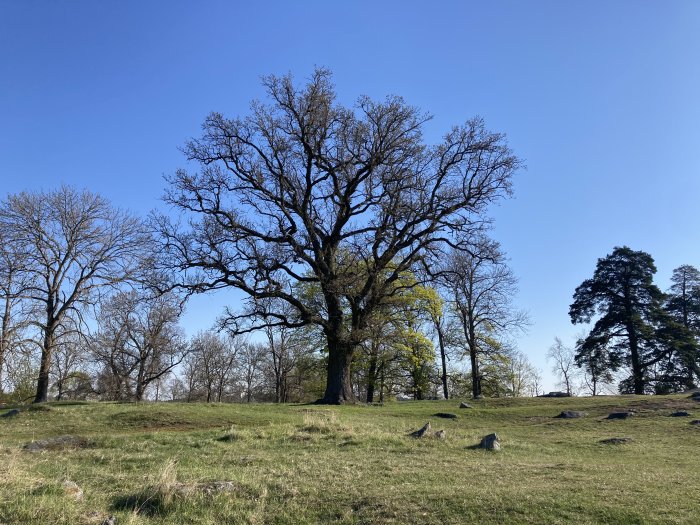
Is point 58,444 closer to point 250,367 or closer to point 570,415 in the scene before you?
point 570,415

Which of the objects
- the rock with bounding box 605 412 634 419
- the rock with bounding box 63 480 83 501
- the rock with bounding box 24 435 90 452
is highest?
the rock with bounding box 605 412 634 419

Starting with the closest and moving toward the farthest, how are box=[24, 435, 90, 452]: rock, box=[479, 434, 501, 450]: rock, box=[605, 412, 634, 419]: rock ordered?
1. box=[479, 434, 501, 450]: rock
2. box=[24, 435, 90, 452]: rock
3. box=[605, 412, 634, 419]: rock

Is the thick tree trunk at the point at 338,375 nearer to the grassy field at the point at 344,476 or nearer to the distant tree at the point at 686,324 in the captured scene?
the grassy field at the point at 344,476

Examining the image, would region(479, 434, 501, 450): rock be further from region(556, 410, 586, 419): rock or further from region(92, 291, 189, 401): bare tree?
region(92, 291, 189, 401): bare tree

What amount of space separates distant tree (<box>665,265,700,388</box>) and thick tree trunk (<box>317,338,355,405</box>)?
28.1 m

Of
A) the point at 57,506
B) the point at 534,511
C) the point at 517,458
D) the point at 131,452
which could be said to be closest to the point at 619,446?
the point at 517,458

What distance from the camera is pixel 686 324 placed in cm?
4450

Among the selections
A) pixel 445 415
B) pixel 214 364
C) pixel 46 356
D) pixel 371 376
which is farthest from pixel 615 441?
pixel 214 364

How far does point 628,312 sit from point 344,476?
40461 millimetres

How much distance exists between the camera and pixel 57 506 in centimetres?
646

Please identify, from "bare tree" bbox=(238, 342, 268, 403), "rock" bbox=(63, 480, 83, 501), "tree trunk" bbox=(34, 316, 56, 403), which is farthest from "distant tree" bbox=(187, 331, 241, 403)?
"rock" bbox=(63, 480, 83, 501)

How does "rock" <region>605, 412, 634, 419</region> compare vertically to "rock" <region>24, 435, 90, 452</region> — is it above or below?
above

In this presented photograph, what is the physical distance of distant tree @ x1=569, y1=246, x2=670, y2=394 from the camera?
136 ft

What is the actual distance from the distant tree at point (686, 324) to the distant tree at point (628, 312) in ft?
3.86
